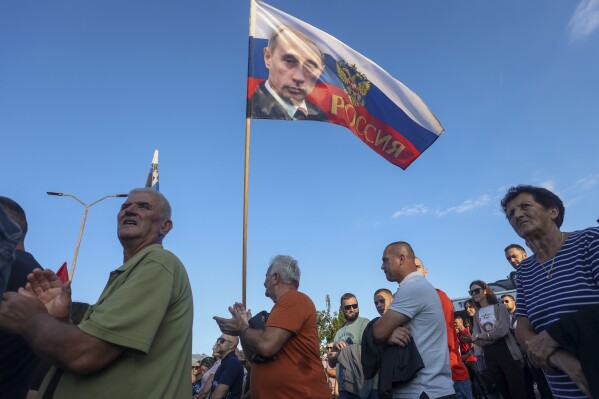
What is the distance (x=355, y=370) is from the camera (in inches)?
206

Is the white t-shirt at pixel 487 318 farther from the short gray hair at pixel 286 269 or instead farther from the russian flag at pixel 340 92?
the short gray hair at pixel 286 269

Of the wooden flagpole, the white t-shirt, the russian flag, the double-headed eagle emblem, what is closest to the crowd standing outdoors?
the wooden flagpole

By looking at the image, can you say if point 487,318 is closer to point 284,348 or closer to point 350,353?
point 350,353

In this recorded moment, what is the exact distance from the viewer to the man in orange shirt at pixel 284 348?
331 cm

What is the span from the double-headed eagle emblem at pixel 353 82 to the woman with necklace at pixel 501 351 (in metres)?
3.38

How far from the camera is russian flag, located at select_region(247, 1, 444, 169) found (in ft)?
19.4

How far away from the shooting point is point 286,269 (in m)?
3.99

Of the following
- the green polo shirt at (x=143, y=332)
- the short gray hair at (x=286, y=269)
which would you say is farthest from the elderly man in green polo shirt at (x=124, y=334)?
the short gray hair at (x=286, y=269)

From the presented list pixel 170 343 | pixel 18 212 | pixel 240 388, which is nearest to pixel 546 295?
pixel 170 343

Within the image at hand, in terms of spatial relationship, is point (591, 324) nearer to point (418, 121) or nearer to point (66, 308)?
point (66, 308)

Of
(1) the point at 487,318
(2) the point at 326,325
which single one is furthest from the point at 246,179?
(2) the point at 326,325

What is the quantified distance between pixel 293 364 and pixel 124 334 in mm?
1750

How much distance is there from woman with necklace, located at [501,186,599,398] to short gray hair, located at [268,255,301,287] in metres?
1.77

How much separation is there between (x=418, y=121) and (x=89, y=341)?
557cm
